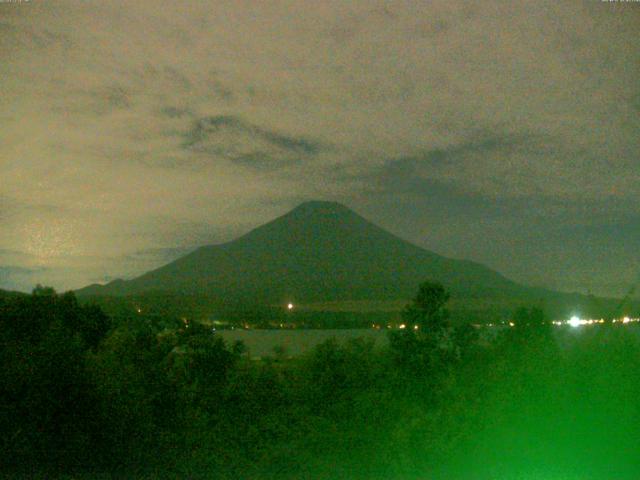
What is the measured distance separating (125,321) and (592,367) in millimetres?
12558

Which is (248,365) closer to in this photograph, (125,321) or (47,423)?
(47,423)

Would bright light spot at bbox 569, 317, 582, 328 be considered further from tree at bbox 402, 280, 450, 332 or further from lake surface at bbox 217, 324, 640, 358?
tree at bbox 402, 280, 450, 332

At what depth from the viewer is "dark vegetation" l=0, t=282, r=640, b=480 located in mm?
8492

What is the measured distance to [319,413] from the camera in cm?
1146

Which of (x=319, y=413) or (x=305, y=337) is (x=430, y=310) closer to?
(x=305, y=337)

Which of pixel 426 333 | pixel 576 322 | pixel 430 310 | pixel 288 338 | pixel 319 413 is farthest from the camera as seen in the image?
pixel 288 338

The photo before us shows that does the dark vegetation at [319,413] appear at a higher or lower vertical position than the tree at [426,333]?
lower

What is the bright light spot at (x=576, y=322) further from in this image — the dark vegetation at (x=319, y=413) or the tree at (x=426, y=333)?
the tree at (x=426, y=333)

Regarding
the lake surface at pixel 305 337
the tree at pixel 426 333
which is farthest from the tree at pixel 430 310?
the lake surface at pixel 305 337

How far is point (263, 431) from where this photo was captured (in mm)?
10945

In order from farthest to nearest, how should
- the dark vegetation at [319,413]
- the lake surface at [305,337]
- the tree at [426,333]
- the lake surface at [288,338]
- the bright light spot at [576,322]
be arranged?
the lake surface at [288,338] → the tree at [426,333] → the bright light spot at [576,322] → the lake surface at [305,337] → the dark vegetation at [319,413]

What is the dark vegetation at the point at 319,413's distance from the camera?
27.9 ft

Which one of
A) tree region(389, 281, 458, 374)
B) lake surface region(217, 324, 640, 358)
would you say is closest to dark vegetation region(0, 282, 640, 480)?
lake surface region(217, 324, 640, 358)

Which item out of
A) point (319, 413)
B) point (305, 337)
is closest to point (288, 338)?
point (305, 337)
